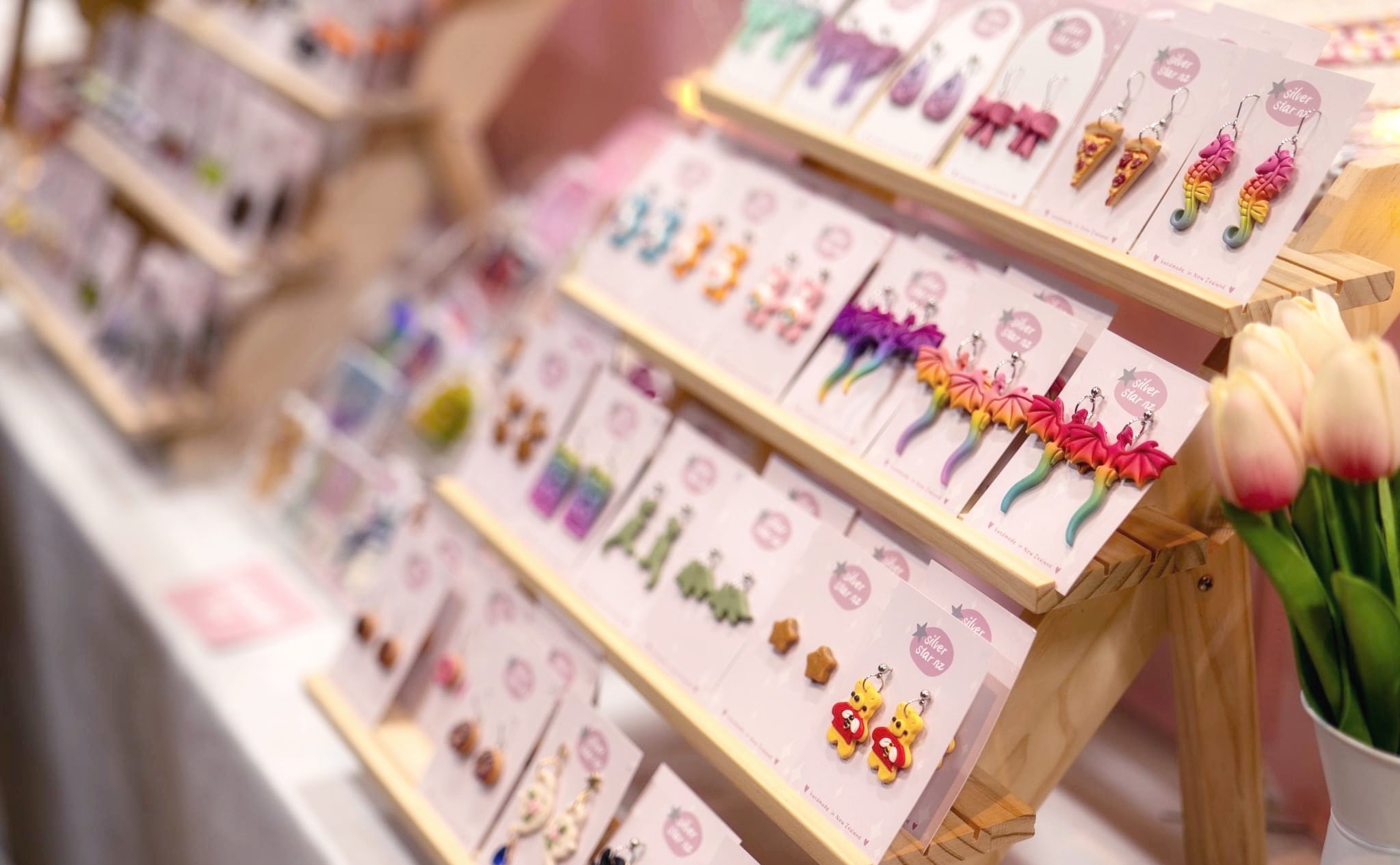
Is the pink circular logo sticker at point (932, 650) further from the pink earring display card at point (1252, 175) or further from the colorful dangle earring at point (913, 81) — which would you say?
the colorful dangle earring at point (913, 81)

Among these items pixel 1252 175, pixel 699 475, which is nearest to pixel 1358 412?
pixel 1252 175

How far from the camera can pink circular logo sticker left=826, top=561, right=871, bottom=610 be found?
4.14ft

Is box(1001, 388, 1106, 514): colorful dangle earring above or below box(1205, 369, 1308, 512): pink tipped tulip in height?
below

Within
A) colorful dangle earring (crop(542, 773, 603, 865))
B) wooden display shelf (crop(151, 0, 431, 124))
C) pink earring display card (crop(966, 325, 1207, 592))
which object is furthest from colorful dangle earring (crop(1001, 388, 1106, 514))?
wooden display shelf (crop(151, 0, 431, 124))

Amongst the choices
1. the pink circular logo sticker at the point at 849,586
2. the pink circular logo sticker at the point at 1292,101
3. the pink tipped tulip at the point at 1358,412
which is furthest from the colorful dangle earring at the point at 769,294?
the pink tipped tulip at the point at 1358,412

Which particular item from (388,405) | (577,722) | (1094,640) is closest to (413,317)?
(388,405)

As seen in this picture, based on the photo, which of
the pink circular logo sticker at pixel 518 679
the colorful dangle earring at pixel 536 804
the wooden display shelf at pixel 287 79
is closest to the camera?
the colorful dangle earring at pixel 536 804

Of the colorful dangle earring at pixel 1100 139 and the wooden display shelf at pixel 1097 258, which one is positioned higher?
the colorful dangle earring at pixel 1100 139

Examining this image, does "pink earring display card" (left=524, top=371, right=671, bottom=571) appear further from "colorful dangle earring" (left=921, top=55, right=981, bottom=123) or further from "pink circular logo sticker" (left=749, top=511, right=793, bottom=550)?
"colorful dangle earring" (left=921, top=55, right=981, bottom=123)

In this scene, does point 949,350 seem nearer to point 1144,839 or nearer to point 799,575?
point 799,575

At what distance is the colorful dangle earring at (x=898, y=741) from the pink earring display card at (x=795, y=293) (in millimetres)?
402

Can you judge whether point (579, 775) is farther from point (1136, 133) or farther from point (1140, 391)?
point (1136, 133)

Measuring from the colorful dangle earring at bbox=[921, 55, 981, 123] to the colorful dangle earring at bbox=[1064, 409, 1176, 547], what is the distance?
1.39ft

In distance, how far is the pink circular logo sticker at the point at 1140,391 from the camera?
113 centimetres
